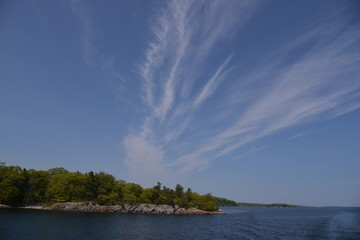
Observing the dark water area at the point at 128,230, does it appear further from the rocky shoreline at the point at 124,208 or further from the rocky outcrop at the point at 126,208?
the rocky outcrop at the point at 126,208

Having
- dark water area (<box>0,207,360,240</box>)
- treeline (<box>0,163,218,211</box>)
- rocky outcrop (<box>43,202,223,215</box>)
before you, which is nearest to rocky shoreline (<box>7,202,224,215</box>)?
rocky outcrop (<box>43,202,223,215</box>)

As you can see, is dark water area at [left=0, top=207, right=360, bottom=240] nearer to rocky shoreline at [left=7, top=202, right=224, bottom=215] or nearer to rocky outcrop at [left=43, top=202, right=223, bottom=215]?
rocky shoreline at [left=7, top=202, right=224, bottom=215]

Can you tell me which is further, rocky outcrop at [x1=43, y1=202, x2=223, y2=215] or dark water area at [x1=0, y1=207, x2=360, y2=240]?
rocky outcrop at [x1=43, y1=202, x2=223, y2=215]

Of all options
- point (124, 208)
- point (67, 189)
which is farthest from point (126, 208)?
point (67, 189)

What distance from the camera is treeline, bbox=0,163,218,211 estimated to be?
129 m

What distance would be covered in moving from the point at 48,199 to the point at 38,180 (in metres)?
16.3

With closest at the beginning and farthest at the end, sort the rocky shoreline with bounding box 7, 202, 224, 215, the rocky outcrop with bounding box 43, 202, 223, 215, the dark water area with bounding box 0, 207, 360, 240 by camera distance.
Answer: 1. the dark water area with bounding box 0, 207, 360, 240
2. the rocky shoreline with bounding box 7, 202, 224, 215
3. the rocky outcrop with bounding box 43, 202, 223, 215

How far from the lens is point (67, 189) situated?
138 metres

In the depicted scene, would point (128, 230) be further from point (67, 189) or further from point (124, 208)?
point (67, 189)

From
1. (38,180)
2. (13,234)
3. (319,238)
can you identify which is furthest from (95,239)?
(38,180)

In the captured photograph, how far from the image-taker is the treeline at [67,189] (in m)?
129

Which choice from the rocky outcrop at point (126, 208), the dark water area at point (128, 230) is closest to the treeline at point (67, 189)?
the rocky outcrop at point (126, 208)

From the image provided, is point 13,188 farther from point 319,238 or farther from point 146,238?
point 319,238

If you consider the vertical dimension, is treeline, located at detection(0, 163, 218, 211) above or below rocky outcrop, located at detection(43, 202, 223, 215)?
above
